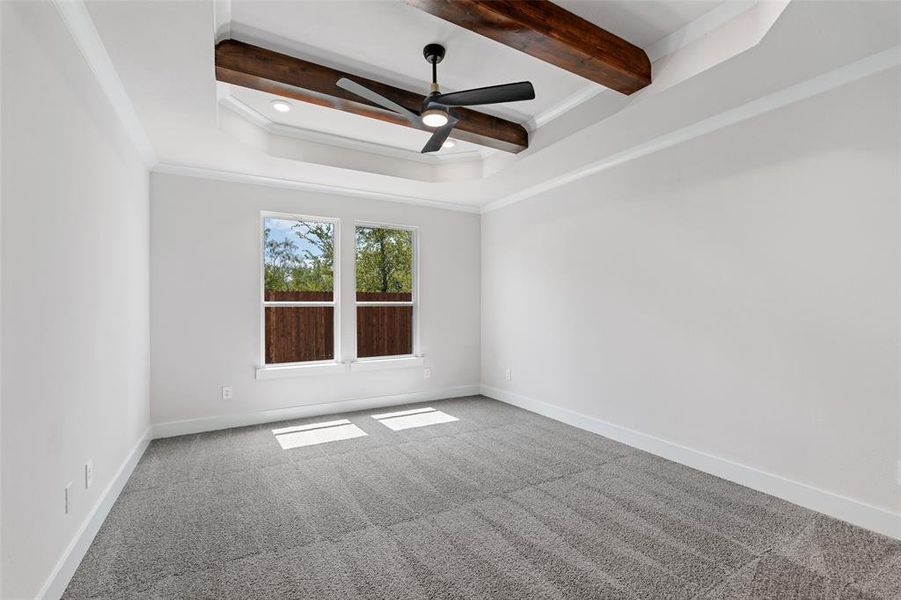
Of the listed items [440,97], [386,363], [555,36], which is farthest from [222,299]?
[555,36]

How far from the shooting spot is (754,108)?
293 centimetres

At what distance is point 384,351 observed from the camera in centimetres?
539

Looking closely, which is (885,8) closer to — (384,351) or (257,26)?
(257,26)

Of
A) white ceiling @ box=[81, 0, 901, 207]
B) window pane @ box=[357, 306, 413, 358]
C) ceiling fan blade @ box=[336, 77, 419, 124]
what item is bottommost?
window pane @ box=[357, 306, 413, 358]

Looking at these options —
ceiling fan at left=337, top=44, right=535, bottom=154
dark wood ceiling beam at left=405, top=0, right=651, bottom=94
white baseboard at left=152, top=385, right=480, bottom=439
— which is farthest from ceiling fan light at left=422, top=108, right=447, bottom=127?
white baseboard at left=152, top=385, right=480, bottom=439

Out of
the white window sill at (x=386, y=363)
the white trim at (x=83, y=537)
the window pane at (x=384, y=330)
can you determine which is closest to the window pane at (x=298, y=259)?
the window pane at (x=384, y=330)

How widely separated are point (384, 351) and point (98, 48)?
383cm

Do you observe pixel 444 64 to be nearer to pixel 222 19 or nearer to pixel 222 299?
pixel 222 19

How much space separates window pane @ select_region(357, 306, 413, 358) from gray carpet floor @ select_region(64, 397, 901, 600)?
1.81m

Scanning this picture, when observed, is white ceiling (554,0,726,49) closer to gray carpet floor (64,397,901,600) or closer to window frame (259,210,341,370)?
gray carpet floor (64,397,901,600)

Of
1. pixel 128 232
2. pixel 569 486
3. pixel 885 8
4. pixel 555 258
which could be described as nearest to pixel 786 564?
pixel 569 486

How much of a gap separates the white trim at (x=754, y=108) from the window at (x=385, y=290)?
2.06 metres

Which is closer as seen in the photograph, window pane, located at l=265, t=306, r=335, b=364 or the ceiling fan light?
the ceiling fan light

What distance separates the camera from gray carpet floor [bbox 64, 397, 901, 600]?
1.97 m
